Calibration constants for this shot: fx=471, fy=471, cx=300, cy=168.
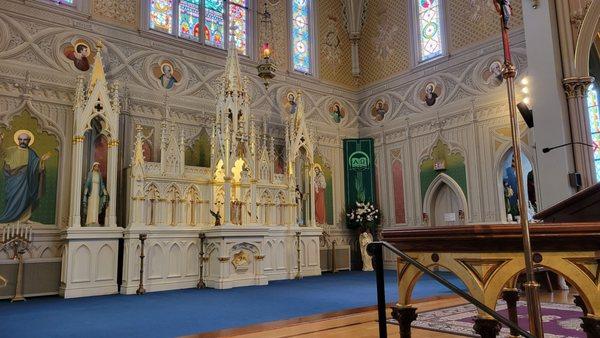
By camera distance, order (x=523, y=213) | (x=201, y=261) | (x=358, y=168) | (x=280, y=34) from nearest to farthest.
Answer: (x=523, y=213) < (x=201, y=261) < (x=280, y=34) < (x=358, y=168)

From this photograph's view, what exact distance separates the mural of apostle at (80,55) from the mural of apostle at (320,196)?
259 inches

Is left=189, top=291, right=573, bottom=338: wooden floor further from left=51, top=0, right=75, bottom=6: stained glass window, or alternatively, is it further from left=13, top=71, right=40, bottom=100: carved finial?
left=51, top=0, right=75, bottom=6: stained glass window

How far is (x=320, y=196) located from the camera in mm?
13656

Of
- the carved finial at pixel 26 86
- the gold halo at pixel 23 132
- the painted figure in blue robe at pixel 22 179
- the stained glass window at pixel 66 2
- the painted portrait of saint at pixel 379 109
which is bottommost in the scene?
the painted figure in blue robe at pixel 22 179

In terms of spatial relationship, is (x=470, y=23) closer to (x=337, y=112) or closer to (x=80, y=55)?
(x=337, y=112)

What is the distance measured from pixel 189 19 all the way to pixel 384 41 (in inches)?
239

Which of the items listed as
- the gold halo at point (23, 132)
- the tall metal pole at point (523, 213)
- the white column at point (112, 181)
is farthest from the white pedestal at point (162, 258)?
the tall metal pole at point (523, 213)

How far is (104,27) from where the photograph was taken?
10625 millimetres

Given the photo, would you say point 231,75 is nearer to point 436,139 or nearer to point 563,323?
point 436,139

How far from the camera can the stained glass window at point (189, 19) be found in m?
12.1

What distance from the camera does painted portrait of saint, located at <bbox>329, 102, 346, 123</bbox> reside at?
576 inches

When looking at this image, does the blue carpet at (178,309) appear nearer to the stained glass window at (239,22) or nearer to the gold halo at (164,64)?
the gold halo at (164,64)

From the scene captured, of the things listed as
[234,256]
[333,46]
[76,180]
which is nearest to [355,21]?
[333,46]

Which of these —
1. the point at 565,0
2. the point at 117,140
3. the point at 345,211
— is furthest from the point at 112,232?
the point at 565,0
